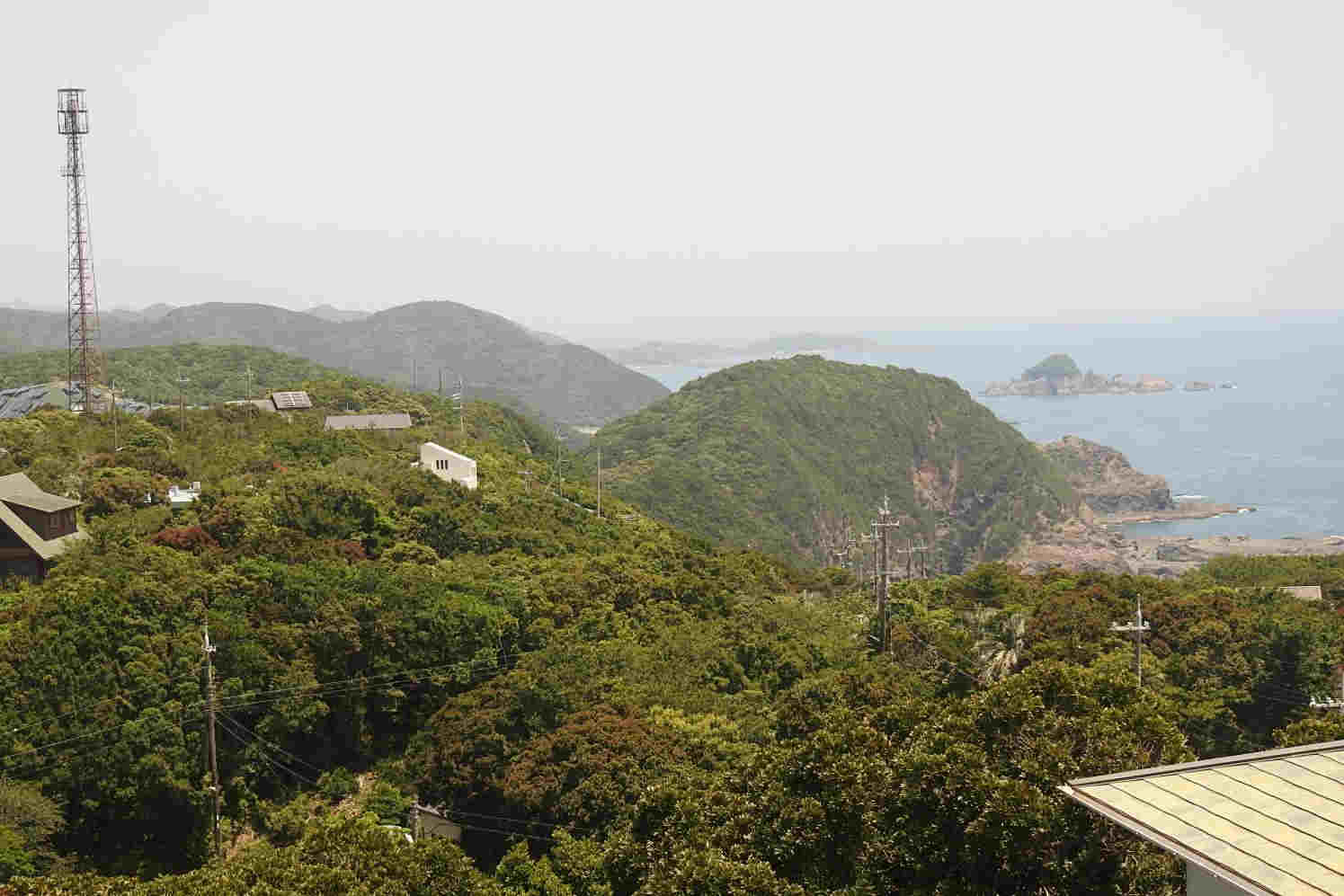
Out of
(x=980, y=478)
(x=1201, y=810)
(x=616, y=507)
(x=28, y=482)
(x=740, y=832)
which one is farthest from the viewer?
(x=980, y=478)

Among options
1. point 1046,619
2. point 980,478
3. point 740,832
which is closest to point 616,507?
point 1046,619

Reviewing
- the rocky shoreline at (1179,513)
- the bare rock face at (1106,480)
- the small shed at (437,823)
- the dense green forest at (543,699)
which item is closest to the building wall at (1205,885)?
the dense green forest at (543,699)

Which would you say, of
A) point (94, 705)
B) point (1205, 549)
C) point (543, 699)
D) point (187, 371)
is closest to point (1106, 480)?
point (1205, 549)

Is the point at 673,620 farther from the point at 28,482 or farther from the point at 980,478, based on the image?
the point at 980,478

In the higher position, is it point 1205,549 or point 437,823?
point 437,823

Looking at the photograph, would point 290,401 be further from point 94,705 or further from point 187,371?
point 94,705

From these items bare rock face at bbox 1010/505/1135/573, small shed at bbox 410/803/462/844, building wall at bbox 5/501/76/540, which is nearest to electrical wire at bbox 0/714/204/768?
small shed at bbox 410/803/462/844

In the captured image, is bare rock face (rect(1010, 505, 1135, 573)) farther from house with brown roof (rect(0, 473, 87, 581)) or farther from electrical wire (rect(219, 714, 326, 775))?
electrical wire (rect(219, 714, 326, 775))
